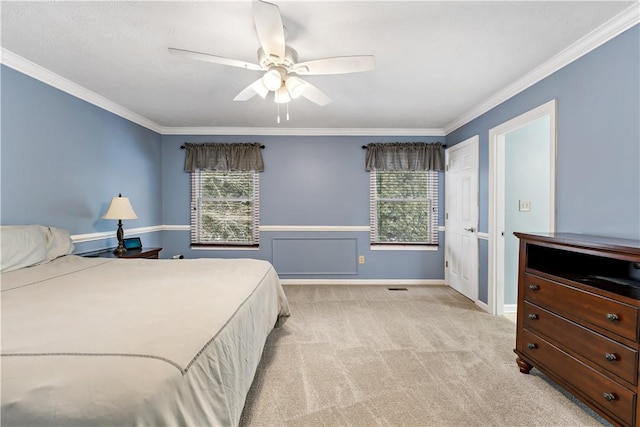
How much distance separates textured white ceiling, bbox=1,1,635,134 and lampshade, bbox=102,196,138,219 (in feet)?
3.69

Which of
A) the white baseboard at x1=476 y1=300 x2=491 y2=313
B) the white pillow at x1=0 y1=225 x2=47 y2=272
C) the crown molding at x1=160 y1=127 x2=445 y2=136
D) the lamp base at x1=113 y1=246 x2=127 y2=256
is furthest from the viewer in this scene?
the crown molding at x1=160 y1=127 x2=445 y2=136

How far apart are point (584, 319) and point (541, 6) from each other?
182 cm

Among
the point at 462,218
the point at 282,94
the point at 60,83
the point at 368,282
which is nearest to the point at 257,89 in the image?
the point at 282,94

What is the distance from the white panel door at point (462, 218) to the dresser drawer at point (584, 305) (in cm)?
165

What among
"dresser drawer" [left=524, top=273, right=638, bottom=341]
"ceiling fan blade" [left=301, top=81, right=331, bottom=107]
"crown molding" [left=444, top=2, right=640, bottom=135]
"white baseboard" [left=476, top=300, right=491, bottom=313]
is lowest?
"white baseboard" [left=476, top=300, right=491, bottom=313]

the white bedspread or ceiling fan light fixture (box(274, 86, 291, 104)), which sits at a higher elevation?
ceiling fan light fixture (box(274, 86, 291, 104))

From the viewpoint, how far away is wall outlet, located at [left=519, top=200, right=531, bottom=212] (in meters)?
3.33

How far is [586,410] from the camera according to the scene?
1.78 m

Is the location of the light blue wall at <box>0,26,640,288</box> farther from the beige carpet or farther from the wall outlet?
the beige carpet

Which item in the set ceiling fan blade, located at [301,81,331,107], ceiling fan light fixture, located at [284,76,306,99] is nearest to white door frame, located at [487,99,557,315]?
ceiling fan blade, located at [301,81,331,107]

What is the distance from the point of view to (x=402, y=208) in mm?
4625

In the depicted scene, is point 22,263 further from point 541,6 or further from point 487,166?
point 487,166

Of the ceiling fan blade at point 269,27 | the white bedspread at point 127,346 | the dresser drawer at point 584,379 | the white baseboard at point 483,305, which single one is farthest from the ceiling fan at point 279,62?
the white baseboard at point 483,305

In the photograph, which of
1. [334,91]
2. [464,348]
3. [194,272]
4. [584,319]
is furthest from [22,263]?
[584,319]
